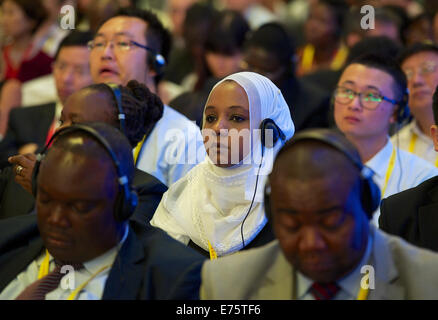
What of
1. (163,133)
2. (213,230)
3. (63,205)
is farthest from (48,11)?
(63,205)

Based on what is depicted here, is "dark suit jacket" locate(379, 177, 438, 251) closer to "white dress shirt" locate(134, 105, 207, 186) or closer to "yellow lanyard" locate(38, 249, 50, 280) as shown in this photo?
"white dress shirt" locate(134, 105, 207, 186)

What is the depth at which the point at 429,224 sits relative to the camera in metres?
2.67

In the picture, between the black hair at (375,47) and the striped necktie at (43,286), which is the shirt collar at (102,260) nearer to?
the striped necktie at (43,286)

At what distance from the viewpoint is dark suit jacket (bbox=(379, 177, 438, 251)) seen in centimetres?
266

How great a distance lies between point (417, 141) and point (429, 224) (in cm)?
163

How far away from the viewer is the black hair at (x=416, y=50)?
4.28 meters

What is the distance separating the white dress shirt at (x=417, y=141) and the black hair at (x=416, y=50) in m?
0.38

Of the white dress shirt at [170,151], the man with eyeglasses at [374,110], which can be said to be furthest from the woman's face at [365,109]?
Result: the white dress shirt at [170,151]

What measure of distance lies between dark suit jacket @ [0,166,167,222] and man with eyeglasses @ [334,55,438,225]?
1106 mm

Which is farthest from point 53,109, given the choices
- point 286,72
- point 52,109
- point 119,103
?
point 119,103

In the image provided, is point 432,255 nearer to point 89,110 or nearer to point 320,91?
point 89,110

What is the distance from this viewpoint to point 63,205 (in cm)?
216

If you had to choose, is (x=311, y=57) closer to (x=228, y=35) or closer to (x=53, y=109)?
(x=228, y=35)

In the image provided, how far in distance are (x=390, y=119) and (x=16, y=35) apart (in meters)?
3.45
